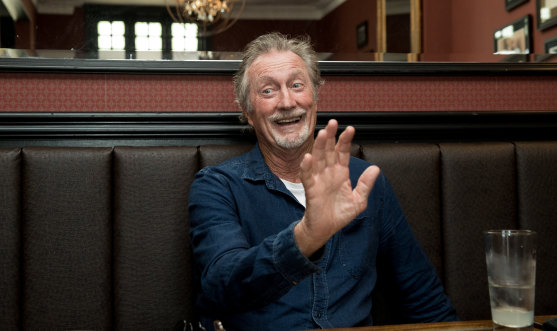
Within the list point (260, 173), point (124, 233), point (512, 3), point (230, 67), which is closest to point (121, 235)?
point (124, 233)

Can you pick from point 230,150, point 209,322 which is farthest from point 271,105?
point 209,322

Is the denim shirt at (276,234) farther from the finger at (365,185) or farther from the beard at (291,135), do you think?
the finger at (365,185)

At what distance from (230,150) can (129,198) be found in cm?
32

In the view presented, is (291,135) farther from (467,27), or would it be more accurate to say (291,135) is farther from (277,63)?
(467,27)

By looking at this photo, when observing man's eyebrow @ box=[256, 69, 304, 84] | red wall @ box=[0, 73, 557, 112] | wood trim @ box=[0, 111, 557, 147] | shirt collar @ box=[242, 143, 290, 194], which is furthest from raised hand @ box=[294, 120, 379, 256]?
red wall @ box=[0, 73, 557, 112]

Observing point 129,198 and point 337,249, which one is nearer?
point 337,249

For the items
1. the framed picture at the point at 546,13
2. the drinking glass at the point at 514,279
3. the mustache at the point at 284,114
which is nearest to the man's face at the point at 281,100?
the mustache at the point at 284,114

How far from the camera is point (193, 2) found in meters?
2.13

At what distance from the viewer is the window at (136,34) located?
169 centimetres

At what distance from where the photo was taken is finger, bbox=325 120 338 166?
84 cm

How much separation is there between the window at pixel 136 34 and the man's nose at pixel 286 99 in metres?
0.47

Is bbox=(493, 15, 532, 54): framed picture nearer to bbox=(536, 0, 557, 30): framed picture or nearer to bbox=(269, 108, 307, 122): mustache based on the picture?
bbox=(536, 0, 557, 30): framed picture

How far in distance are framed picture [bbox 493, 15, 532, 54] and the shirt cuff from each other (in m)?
1.73

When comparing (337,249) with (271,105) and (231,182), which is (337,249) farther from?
(271,105)
